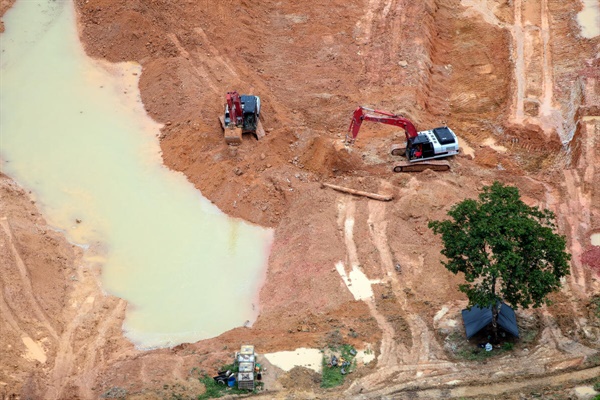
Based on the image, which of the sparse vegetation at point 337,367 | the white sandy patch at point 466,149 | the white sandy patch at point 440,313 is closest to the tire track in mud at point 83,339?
the sparse vegetation at point 337,367

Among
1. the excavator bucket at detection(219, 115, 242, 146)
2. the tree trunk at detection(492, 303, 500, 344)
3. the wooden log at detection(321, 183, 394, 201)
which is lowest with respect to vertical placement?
the tree trunk at detection(492, 303, 500, 344)

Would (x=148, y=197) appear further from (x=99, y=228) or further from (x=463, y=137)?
(x=463, y=137)

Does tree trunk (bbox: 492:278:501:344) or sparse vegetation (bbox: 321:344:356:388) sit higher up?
tree trunk (bbox: 492:278:501:344)

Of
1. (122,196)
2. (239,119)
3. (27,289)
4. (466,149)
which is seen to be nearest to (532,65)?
(466,149)

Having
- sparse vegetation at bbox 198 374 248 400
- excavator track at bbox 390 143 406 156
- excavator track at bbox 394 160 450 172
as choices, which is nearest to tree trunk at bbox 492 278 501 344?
sparse vegetation at bbox 198 374 248 400

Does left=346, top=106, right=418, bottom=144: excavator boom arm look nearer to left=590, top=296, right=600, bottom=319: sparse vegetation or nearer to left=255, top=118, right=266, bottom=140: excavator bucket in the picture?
left=255, top=118, right=266, bottom=140: excavator bucket

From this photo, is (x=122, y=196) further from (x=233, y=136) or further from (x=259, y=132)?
(x=259, y=132)
